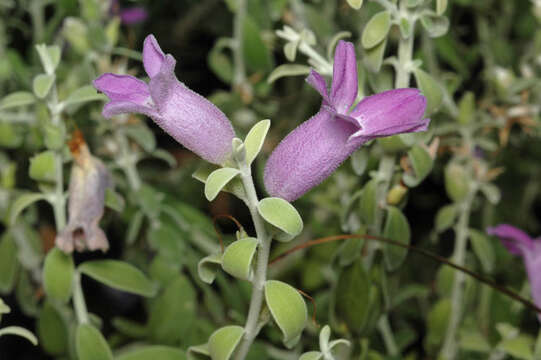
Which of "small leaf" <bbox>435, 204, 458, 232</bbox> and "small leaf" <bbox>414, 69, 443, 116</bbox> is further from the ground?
"small leaf" <bbox>414, 69, 443, 116</bbox>

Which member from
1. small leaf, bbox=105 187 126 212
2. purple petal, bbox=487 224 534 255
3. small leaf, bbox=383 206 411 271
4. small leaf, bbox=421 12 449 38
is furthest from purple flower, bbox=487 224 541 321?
small leaf, bbox=105 187 126 212

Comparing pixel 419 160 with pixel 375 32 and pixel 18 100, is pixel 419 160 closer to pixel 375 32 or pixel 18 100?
pixel 375 32

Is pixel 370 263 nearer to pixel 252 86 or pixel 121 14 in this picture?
pixel 252 86

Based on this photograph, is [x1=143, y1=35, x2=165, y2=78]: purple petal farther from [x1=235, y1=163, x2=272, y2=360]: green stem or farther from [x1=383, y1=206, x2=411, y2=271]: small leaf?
[x1=383, y1=206, x2=411, y2=271]: small leaf

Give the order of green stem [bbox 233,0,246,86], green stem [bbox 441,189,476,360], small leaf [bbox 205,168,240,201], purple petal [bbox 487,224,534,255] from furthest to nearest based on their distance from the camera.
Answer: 1. green stem [bbox 233,0,246,86]
2. green stem [bbox 441,189,476,360]
3. purple petal [bbox 487,224,534,255]
4. small leaf [bbox 205,168,240,201]

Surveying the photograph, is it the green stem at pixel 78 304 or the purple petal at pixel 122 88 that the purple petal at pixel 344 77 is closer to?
the purple petal at pixel 122 88

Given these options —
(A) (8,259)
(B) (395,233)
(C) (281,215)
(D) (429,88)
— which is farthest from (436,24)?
(A) (8,259)

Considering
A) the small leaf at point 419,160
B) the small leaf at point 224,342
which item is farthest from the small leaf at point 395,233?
the small leaf at point 224,342
